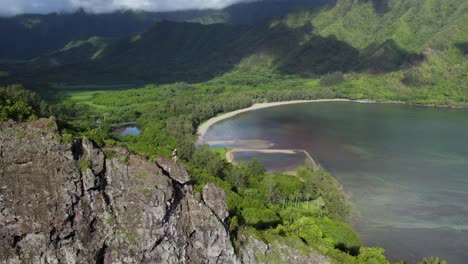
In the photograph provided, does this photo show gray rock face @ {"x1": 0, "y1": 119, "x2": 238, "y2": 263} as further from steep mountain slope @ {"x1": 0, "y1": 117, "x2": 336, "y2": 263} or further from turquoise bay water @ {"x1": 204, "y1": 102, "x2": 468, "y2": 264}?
turquoise bay water @ {"x1": 204, "y1": 102, "x2": 468, "y2": 264}

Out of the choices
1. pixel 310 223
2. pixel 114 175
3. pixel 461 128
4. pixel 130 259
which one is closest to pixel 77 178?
pixel 114 175

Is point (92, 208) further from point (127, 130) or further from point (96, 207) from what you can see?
point (127, 130)

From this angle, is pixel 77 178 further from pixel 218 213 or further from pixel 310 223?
pixel 310 223

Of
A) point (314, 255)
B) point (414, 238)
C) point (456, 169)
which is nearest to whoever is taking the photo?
point (314, 255)

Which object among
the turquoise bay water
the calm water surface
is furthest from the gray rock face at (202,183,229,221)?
the calm water surface

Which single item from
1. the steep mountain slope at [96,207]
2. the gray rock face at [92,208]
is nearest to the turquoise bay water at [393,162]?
the steep mountain slope at [96,207]

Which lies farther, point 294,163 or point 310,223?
point 294,163
